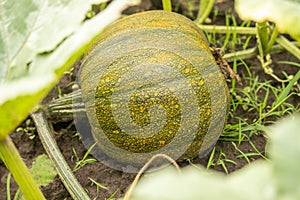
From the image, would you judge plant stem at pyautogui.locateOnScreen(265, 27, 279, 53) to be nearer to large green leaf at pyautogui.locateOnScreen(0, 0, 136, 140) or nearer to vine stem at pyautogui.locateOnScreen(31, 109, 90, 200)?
vine stem at pyautogui.locateOnScreen(31, 109, 90, 200)

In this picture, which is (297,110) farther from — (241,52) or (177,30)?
(177,30)

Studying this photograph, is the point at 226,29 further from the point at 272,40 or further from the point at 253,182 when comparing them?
the point at 253,182

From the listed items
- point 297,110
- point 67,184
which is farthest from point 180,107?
point 297,110

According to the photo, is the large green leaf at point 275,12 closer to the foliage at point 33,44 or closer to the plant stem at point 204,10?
the foliage at point 33,44

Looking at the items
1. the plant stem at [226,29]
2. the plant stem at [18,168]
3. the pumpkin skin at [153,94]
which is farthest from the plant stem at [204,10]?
the plant stem at [18,168]

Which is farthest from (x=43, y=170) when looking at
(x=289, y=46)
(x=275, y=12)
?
(x=275, y=12)

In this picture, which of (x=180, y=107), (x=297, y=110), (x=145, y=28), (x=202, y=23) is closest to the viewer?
(x=180, y=107)
